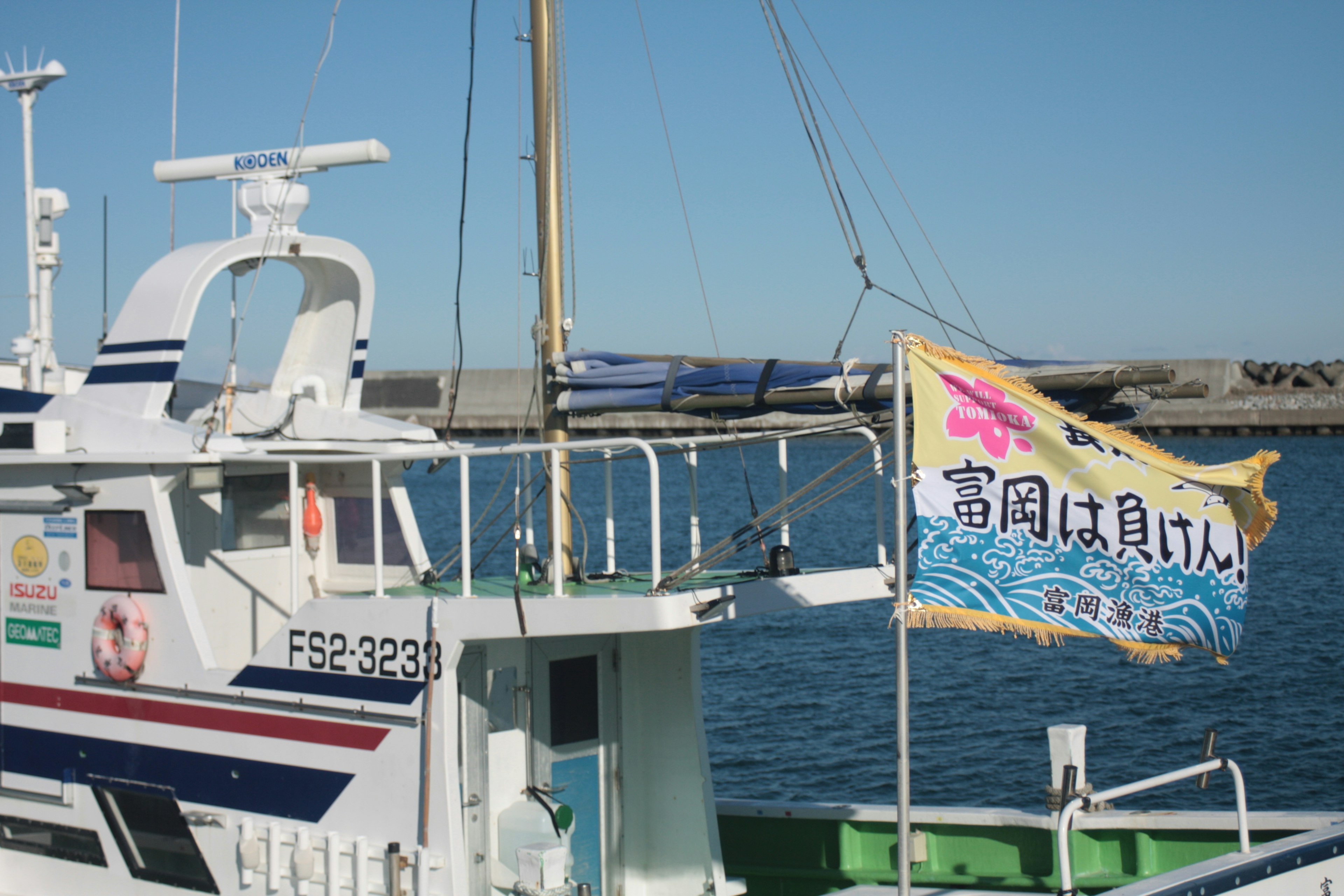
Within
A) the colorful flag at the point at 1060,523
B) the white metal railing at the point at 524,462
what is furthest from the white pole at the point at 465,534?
the colorful flag at the point at 1060,523

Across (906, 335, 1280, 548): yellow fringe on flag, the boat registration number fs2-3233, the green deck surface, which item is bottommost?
the green deck surface

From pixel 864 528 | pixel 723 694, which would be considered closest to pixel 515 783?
pixel 723 694

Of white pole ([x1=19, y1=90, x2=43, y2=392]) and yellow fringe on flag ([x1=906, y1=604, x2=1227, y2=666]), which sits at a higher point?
white pole ([x1=19, y1=90, x2=43, y2=392])

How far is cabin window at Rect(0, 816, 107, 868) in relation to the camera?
7867 mm

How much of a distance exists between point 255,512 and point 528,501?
1.99 meters

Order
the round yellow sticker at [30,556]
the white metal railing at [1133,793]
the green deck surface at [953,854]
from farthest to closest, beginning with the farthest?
1. the green deck surface at [953,854]
2. the round yellow sticker at [30,556]
3. the white metal railing at [1133,793]

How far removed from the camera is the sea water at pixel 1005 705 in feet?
48.2

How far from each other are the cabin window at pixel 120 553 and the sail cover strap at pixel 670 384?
3.46m

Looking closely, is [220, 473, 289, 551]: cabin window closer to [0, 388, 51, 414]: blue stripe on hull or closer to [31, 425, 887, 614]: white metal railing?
[31, 425, 887, 614]: white metal railing

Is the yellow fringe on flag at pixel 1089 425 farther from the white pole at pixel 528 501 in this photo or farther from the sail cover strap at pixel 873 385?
the white pole at pixel 528 501

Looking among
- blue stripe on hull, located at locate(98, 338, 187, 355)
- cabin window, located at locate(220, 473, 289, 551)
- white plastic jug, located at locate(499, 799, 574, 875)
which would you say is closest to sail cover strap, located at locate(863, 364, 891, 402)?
white plastic jug, located at locate(499, 799, 574, 875)

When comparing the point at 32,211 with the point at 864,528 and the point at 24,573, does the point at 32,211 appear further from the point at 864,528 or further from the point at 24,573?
the point at 864,528

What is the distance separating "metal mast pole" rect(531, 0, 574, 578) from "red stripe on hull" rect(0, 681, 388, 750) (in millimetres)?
2058

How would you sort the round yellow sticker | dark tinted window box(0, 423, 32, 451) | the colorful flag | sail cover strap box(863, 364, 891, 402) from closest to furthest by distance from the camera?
the colorful flag < sail cover strap box(863, 364, 891, 402) < the round yellow sticker < dark tinted window box(0, 423, 32, 451)
